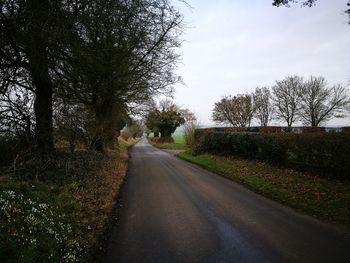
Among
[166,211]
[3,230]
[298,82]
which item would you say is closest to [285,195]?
[166,211]

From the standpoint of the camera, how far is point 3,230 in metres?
4.61

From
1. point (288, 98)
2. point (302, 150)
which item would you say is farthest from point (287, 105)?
point (302, 150)

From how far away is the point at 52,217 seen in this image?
19.6 ft

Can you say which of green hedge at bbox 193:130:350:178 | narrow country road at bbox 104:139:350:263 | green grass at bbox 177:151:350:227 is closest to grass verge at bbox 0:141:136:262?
narrow country road at bbox 104:139:350:263

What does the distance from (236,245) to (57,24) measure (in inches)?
244

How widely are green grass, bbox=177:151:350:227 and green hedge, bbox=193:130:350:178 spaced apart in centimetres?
47

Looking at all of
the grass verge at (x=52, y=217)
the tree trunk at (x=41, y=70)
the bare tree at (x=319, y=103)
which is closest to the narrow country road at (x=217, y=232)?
the grass verge at (x=52, y=217)

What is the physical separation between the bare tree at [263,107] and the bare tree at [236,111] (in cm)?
96

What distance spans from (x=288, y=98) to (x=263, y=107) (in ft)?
17.2

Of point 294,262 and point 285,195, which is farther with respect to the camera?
point 285,195

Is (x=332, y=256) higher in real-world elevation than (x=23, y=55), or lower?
lower

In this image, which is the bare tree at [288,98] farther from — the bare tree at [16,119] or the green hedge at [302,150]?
the bare tree at [16,119]

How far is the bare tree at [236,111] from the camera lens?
54500mm

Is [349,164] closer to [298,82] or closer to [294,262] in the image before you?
[294,262]
